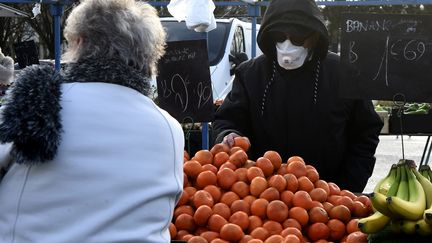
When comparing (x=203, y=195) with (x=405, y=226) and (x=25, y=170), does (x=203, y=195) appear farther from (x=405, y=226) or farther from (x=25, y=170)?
(x=25, y=170)

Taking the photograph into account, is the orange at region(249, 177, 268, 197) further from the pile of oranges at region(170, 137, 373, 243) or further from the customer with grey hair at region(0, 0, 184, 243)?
the customer with grey hair at region(0, 0, 184, 243)

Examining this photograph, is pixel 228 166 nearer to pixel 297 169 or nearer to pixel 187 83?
pixel 297 169

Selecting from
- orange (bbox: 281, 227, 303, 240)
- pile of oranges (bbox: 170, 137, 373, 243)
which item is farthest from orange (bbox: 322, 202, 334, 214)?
orange (bbox: 281, 227, 303, 240)

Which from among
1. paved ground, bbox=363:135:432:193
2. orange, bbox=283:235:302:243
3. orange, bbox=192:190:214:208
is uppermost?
orange, bbox=192:190:214:208

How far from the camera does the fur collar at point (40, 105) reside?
2.01 metres

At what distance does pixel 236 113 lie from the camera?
3916 millimetres

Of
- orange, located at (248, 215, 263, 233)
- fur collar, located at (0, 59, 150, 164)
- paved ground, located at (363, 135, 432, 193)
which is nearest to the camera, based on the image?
fur collar, located at (0, 59, 150, 164)

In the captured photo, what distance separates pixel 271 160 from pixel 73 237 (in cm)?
139

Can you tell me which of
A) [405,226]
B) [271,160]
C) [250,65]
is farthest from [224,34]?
[405,226]

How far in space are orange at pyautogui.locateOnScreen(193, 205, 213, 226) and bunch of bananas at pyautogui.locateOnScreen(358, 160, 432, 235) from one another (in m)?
0.65

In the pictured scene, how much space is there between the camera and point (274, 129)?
3.83 metres

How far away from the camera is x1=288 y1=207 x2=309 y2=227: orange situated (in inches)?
116

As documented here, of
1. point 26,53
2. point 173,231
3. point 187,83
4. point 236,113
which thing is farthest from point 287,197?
point 26,53

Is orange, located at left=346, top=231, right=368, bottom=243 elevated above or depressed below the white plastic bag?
below
